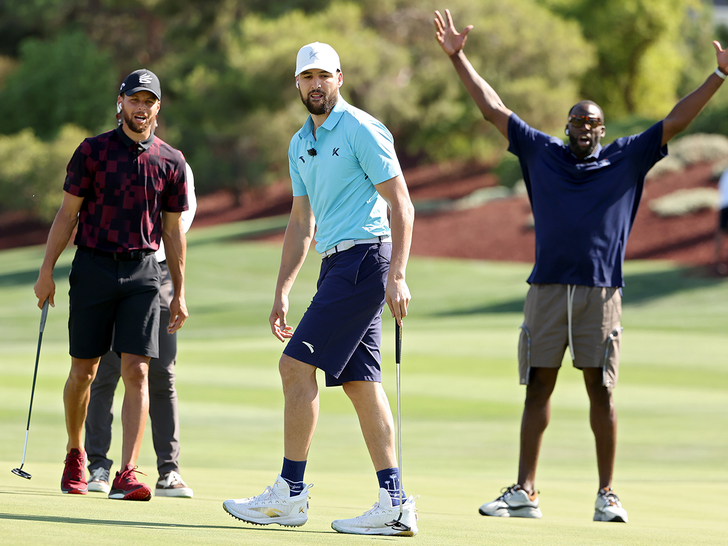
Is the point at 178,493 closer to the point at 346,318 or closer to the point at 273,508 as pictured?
the point at 273,508

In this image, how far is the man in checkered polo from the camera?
17.3 feet

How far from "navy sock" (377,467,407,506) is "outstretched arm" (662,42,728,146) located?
246 cm

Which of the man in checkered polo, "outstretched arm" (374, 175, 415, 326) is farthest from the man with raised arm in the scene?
the man in checkered polo

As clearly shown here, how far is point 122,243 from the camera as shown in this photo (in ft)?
17.4

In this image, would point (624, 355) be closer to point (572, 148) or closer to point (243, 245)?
point (572, 148)

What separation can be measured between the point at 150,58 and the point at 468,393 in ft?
119

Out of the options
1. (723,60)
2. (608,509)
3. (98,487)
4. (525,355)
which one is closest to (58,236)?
(98,487)

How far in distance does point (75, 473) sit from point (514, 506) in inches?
92.2

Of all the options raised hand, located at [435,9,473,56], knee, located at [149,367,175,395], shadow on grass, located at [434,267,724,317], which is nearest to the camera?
raised hand, located at [435,9,473,56]

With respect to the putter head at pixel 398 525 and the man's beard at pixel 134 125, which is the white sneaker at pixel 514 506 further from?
the man's beard at pixel 134 125

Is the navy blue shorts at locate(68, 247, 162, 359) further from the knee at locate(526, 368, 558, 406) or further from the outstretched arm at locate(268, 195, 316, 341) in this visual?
the knee at locate(526, 368, 558, 406)

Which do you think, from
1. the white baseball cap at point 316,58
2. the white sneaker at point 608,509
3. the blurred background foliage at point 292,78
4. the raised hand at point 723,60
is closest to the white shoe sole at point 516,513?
the white sneaker at point 608,509

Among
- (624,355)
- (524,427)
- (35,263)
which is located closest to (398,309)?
(524,427)

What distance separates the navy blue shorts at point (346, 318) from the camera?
4641mm
